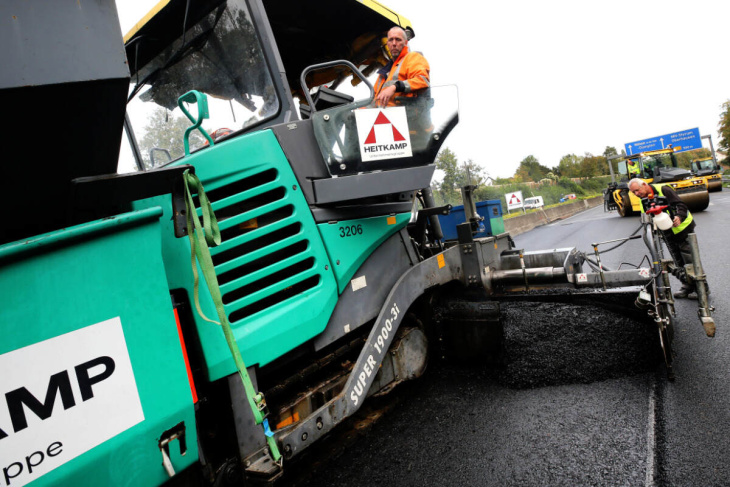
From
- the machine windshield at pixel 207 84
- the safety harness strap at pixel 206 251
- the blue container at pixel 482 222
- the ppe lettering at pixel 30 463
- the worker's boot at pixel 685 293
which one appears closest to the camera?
the ppe lettering at pixel 30 463

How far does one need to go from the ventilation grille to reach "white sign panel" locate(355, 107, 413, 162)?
0.61 metres

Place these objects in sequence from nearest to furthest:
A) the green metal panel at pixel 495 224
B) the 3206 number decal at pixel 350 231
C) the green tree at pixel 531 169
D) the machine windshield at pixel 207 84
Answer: the machine windshield at pixel 207 84
the 3206 number decal at pixel 350 231
the green metal panel at pixel 495 224
the green tree at pixel 531 169

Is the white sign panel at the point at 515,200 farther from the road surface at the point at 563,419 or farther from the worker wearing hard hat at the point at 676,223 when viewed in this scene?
the road surface at the point at 563,419

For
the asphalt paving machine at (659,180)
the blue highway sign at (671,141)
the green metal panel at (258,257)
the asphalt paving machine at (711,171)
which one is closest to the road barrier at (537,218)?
the asphalt paving machine at (659,180)

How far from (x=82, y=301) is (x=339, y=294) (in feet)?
4.49

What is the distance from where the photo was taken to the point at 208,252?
163 centimetres

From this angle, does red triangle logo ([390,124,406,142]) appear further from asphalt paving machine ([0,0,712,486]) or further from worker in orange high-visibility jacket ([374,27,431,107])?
worker in orange high-visibility jacket ([374,27,431,107])

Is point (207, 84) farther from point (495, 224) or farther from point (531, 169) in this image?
point (531, 169)

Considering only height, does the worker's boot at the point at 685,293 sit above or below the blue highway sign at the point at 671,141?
below

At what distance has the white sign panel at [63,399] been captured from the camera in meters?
1.14

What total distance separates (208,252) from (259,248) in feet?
1.68

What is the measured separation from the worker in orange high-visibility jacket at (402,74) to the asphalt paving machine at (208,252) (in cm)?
10

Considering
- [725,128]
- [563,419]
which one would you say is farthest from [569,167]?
[563,419]

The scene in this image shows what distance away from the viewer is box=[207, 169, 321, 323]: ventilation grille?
2010mm
